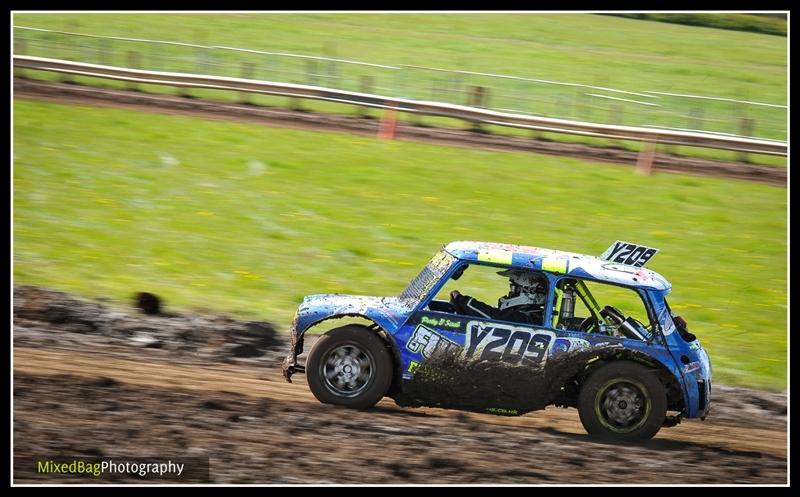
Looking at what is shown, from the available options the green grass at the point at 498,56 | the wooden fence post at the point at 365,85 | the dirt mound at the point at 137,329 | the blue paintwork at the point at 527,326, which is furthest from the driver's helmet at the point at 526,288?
the wooden fence post at the point at 365,85

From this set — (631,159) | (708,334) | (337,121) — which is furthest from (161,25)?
(708,334)

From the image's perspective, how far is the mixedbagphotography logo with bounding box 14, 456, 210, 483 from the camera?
799 centimetres

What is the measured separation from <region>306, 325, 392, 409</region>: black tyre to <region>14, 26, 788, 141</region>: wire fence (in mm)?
13595

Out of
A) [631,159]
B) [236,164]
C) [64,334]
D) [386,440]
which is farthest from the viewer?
[631,159]

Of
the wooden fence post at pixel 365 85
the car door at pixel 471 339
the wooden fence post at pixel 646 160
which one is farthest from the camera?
the wooden fence post at pixel 365 85

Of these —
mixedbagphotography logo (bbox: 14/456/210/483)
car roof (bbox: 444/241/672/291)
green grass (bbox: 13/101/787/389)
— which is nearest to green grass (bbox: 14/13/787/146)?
green grass (bbox: 13/101/787/389)

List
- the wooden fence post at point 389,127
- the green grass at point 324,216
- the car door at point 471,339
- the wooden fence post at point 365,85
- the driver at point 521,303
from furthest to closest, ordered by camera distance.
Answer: the wooden fence post at point 365,85 → the wooden fence post at point 389,127 → the green grass at point 324,216 → the driver at point 521,303 → the car door at point 471,339

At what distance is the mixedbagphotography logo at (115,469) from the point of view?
7988mm

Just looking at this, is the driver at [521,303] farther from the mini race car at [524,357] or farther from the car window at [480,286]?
the car window at [480,286]

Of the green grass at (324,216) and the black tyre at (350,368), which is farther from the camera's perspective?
the green grass at (324,216)

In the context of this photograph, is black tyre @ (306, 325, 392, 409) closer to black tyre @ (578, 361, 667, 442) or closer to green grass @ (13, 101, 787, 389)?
black tyre @ (578, 361, 667, 442)

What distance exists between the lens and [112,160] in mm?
17578
